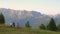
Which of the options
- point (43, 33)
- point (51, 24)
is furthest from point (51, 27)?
point (43, 33)

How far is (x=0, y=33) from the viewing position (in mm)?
41031

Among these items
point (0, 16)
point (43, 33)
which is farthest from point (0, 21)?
point (43, 33)

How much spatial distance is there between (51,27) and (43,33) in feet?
113

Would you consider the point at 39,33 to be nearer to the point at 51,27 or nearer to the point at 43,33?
the point at 43,33

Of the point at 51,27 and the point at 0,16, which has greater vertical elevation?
the point at 0,16

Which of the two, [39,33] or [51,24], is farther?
[51,24]

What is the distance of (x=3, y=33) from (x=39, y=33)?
8725mm

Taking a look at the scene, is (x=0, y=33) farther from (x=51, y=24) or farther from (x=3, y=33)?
(x=51, y=24)

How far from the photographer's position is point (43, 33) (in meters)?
45.3

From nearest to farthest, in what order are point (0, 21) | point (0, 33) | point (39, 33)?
point (0, 33) < point (39, 33) < point (0, 21)

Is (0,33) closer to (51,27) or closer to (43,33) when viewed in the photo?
(43,33)

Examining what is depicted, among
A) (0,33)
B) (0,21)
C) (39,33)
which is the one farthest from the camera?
(0,21)

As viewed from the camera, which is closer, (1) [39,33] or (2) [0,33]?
(2) [0,33]

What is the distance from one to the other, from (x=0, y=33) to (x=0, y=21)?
→ 34295mm
